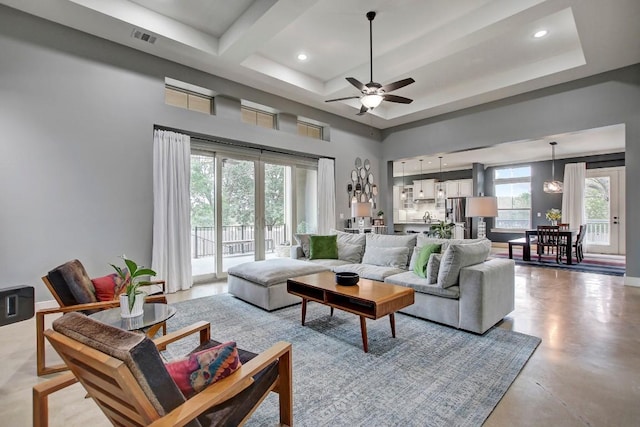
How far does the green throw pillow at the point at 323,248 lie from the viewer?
16.5 ft

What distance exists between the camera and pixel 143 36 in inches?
162

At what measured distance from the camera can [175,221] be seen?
15.9 feet

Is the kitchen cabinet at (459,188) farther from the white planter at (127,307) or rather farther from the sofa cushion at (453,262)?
the white planter at (127,307)

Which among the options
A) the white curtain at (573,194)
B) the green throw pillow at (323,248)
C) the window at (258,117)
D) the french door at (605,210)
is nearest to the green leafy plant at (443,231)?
the green throw pillow at (323,248)

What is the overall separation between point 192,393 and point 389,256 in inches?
136

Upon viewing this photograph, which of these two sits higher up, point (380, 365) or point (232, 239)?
point (232, 239)

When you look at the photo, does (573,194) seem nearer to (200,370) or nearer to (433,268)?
(433,268)

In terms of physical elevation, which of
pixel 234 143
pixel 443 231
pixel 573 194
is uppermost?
pixel 234 143

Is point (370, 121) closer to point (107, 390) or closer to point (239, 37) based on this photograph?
point (239, 37)

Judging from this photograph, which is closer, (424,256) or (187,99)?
(424,256)

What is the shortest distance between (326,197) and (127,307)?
5172 mm

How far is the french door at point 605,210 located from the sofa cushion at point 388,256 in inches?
329

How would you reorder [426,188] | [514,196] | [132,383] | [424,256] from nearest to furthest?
1. [132,383]
2. [424,256]
3. [514,196]
4. [426,188]

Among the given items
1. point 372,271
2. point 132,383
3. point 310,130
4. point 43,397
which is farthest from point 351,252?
point 132,383
